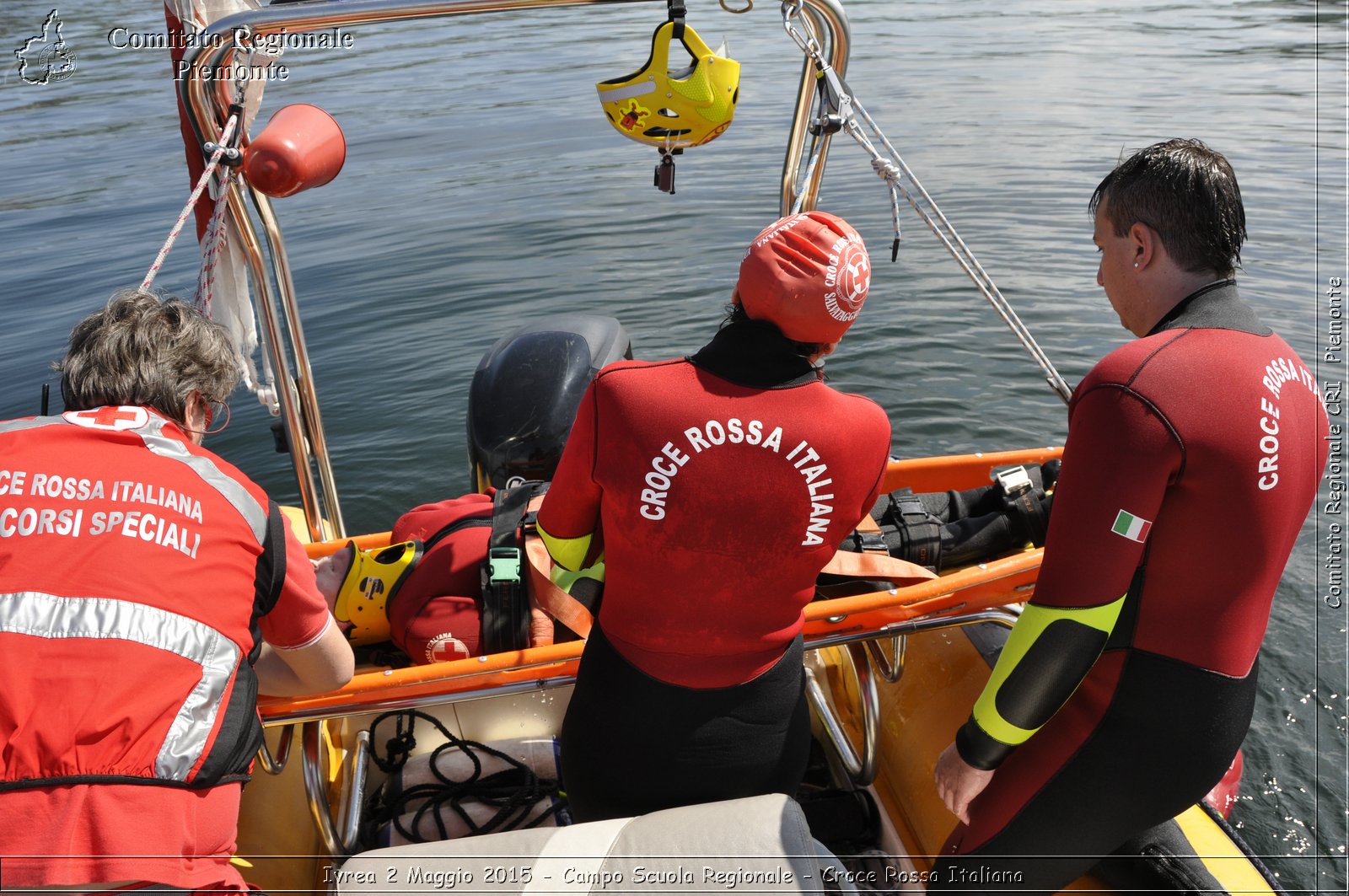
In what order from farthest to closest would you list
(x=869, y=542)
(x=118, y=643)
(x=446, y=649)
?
(x=869, y=542) → (x=446, y=649) → (x=118, y=643)

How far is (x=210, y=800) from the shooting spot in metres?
1.47

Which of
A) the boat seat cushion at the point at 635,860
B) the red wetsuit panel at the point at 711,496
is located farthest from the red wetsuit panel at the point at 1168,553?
the boat seat cushion at the point at 635,860

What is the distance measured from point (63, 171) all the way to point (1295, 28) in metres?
16.5

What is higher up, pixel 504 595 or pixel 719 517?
pixel 719 517

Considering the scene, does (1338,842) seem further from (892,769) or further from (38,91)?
(38,91)

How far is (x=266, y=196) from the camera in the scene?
9.44 feet

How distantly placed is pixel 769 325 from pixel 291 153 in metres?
1.35

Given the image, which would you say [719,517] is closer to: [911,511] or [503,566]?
[503,566]

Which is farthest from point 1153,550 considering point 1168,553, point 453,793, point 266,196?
point 266,196

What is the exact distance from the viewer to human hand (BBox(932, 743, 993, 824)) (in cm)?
179

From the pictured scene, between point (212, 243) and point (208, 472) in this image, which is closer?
point (208, 472)

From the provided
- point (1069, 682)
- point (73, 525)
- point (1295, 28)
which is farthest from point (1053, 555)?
point (1295, 28)

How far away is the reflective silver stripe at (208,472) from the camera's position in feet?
5.07

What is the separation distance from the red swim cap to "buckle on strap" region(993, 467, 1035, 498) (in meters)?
1.13
